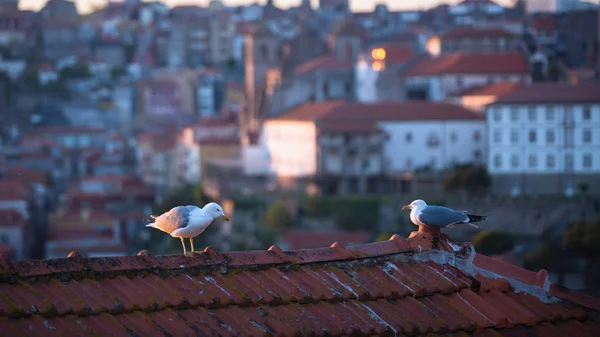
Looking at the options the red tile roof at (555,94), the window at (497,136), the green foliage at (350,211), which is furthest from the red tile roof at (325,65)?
the green foliage at (350,211)

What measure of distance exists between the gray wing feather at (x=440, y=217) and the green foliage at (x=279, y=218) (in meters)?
53.5

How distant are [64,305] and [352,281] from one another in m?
1.86

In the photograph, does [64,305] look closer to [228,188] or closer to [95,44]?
[228,188]

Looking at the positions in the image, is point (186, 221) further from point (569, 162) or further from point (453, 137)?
point (453, 137)

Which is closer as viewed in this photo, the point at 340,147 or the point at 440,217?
the point at 440,217

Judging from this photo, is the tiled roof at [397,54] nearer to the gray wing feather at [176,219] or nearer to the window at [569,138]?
the window at [569,138]

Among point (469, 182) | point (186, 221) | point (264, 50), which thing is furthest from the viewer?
point (264, 50)

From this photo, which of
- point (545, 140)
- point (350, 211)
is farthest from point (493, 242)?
point (545, 140)

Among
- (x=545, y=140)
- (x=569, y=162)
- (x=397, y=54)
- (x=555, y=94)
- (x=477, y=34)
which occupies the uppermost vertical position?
(x=477, y=34)

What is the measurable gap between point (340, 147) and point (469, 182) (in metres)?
6.91

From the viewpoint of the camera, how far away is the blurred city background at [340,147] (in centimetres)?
6241

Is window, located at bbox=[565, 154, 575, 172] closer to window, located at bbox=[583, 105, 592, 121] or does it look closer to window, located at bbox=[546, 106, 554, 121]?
window, located at bbox=[583, 105, 592, 121]

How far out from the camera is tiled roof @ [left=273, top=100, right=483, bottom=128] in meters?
68.1

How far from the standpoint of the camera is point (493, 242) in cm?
5428
